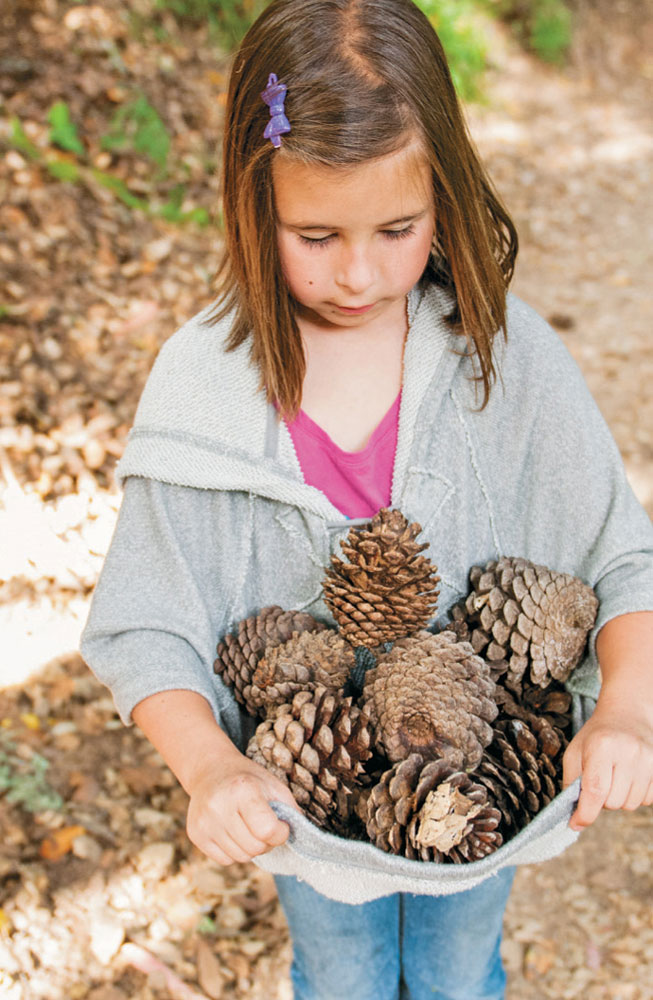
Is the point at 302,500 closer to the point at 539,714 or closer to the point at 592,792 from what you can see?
the point at 539,714

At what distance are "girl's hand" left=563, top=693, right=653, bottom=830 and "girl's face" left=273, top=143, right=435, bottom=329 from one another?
2.29ft

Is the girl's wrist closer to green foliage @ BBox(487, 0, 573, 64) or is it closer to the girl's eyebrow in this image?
the girl's eyebrow

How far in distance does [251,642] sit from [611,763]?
0.56m

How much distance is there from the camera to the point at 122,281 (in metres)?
3.13

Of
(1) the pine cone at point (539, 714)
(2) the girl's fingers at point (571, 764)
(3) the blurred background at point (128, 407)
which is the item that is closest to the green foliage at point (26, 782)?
(3) the blurred background at point (128, 407)

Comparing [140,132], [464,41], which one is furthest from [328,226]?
[464,41]

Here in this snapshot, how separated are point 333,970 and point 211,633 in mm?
772

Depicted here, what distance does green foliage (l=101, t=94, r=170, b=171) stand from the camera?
3420 mm

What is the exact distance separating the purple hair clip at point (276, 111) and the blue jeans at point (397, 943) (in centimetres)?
125

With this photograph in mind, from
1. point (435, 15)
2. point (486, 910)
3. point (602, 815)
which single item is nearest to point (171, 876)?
point (486, 910)

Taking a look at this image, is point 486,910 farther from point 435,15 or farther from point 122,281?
point 435,15

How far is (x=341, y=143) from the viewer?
115cm

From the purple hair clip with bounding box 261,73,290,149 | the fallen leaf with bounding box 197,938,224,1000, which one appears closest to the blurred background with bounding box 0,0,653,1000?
the fallen leaf with bounding box 197,938,224,1000

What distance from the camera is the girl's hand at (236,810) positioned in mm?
1084
